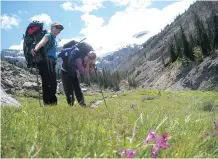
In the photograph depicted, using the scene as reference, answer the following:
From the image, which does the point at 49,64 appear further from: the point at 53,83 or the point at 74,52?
the point at 74,52

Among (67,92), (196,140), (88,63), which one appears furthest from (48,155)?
(67,92)

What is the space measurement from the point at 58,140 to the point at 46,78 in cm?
693

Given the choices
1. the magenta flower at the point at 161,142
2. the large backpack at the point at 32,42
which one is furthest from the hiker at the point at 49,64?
the magenta flower at the point at 161,142

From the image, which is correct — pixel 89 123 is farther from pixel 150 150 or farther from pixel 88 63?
pixel 88 63

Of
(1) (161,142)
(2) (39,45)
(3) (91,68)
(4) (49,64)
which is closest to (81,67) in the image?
(3) (91,68)

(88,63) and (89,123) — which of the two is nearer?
(89,123)

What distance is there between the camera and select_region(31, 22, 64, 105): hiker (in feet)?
33.3

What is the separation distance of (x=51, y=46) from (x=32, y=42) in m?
0.61

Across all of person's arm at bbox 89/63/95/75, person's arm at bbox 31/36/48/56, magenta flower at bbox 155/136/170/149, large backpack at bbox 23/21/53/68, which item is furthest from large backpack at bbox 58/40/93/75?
magenta flower at bbox 155/136/170/149

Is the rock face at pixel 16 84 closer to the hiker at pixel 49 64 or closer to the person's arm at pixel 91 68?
the hiker at pixel 49 64

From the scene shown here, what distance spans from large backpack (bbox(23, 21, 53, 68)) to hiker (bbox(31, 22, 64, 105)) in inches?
4.9

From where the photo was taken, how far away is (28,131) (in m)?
4.08

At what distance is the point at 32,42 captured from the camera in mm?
10305

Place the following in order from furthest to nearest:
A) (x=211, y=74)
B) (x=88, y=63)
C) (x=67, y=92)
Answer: (x=211, y=74)
(x=67, y=92)
(x=88, y=63)
